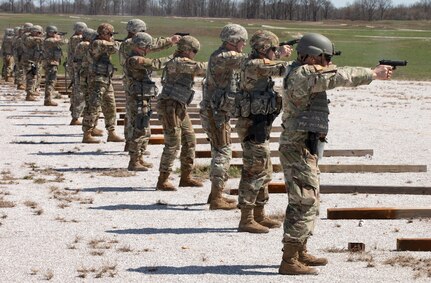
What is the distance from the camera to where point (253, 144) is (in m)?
9.45

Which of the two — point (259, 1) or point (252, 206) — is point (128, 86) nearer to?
point (252, 206)

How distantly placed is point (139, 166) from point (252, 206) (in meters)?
4.79

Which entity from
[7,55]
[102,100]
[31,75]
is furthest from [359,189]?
[7,55]

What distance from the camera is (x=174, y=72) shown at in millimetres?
11703

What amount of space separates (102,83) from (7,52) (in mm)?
19464

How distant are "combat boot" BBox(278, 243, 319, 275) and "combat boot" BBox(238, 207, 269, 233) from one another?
1608mm

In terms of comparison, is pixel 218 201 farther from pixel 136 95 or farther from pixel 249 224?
pixel 136 95

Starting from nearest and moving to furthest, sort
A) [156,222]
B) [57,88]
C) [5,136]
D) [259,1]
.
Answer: [156,222]
[5,136]
[57,88]
[259,1]

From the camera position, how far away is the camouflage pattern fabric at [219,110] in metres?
10.5

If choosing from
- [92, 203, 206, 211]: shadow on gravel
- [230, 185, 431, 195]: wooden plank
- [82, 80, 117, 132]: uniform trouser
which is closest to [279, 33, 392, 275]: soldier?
[92, 203, 206, 211]: shadow on gravel

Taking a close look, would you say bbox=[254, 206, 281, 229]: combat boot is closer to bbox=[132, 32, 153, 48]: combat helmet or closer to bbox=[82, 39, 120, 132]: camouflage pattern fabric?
bbox=[132, 32, 153, 48]: combat helmet

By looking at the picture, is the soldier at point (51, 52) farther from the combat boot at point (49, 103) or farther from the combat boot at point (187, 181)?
the combat boot at point (187, 181)

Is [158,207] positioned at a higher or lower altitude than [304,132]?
lower

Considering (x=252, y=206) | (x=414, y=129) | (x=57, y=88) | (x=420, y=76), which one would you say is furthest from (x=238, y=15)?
(x=252, y=206)
